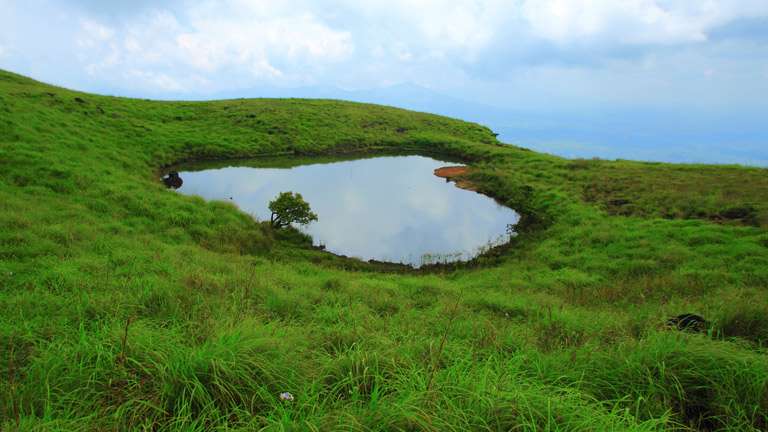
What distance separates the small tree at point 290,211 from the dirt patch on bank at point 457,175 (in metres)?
13.8

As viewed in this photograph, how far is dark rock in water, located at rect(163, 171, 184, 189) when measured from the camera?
24.3 metres

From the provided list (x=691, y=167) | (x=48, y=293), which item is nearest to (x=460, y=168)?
(x=691, y=167)

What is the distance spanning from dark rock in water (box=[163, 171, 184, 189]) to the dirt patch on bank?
18.4m

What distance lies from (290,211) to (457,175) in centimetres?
1760

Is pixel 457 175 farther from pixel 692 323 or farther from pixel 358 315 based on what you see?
pixel 692 323

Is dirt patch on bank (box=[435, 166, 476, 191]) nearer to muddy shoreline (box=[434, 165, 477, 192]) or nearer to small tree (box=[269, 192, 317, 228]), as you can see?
muddy shoreline (box=[434, 165, 477, 192])

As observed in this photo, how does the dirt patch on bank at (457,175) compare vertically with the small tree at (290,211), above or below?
above

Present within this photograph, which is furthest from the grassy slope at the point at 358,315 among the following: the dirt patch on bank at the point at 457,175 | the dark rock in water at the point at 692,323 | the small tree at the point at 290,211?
the dirt patch on bank at the point at 457,175

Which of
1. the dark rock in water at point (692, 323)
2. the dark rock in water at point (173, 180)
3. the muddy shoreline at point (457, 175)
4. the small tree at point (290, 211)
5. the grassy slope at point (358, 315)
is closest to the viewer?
the grassy slope at point (358, 315)

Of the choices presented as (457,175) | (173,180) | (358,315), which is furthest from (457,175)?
(358,315)

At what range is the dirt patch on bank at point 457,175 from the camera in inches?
1131

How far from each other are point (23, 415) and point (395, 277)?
10629 millimetres

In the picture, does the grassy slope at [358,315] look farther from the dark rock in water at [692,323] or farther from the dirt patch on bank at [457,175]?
the dirt patch on bank at [457,175]

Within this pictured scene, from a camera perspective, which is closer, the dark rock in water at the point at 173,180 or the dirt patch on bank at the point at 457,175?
the dark rock in water at the point at 173,180
